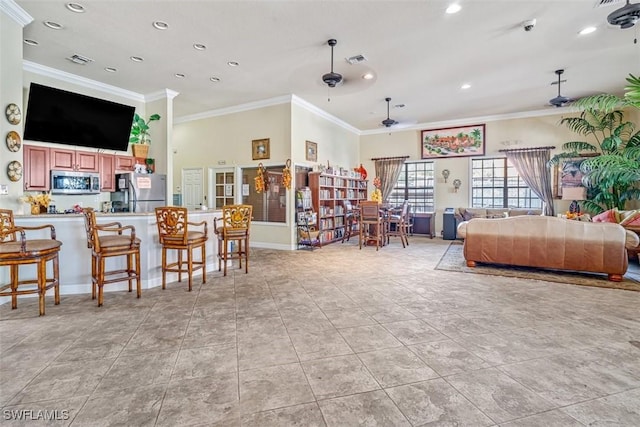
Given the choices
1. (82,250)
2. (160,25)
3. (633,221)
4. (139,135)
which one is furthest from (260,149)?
(633,221)

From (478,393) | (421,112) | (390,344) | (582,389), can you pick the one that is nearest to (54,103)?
(390,344)

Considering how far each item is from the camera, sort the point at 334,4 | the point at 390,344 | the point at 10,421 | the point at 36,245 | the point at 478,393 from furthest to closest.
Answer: the point at 334,4 < the point at 36,245 < the point at 390,344 < the point at 478,393 < the point at 10,421

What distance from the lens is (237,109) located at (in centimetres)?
761

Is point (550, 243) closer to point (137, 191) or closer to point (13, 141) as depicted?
point (137, 191)

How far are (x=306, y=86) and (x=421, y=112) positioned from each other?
3518mm

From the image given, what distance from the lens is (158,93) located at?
21.2 ft

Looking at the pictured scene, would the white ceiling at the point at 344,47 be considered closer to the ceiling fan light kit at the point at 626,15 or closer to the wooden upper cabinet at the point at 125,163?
the ceiling fan light kit at the point at 626,15

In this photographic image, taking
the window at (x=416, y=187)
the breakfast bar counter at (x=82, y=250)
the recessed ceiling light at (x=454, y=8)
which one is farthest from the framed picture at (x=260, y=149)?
the window at (x=416, y=187)

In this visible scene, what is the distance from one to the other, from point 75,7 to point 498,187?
957 centimetres

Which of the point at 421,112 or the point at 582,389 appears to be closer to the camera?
the point at 582,389

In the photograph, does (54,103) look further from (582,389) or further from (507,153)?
(507,153)

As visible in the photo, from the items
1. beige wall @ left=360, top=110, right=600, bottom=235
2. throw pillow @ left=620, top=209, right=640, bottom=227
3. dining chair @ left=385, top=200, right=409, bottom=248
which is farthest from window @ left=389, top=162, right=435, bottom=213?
throw pillow @ left=620, top=209, right=640, bottom=227

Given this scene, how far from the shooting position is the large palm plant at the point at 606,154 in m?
5.71

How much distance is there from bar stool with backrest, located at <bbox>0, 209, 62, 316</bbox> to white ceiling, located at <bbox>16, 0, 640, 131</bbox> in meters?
2.55
